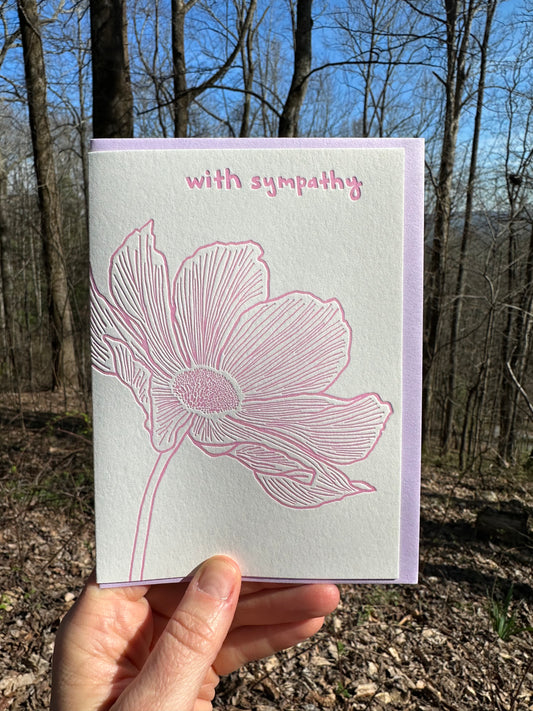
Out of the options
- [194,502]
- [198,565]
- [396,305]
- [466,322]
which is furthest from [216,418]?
[466,322]

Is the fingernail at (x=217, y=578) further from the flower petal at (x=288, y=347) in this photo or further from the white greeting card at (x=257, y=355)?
the flower petal at (x=288, y=347)

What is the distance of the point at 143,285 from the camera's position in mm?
847

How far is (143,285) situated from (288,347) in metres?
0.28

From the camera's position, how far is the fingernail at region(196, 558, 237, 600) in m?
0.82

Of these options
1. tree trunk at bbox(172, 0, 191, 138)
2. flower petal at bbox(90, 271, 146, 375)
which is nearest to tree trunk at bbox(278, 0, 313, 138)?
tree trunk at bbox(172, 0, 191, 138)

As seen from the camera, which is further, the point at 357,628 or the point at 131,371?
the point at 357,628

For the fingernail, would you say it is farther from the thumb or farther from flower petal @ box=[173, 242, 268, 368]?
flower petal @ box=[173, 242, 268, 368]

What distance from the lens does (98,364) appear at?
2.80 feet

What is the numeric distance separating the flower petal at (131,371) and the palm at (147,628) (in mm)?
383

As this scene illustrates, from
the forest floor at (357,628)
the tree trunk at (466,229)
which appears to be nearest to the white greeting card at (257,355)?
the forest floor at (357,628)

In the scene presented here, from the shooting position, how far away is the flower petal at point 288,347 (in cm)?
85

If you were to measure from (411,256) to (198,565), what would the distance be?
0.67 metres

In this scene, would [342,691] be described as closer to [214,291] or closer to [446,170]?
[214,291]

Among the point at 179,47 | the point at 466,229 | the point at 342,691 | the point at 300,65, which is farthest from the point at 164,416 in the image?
the point at 466,229
